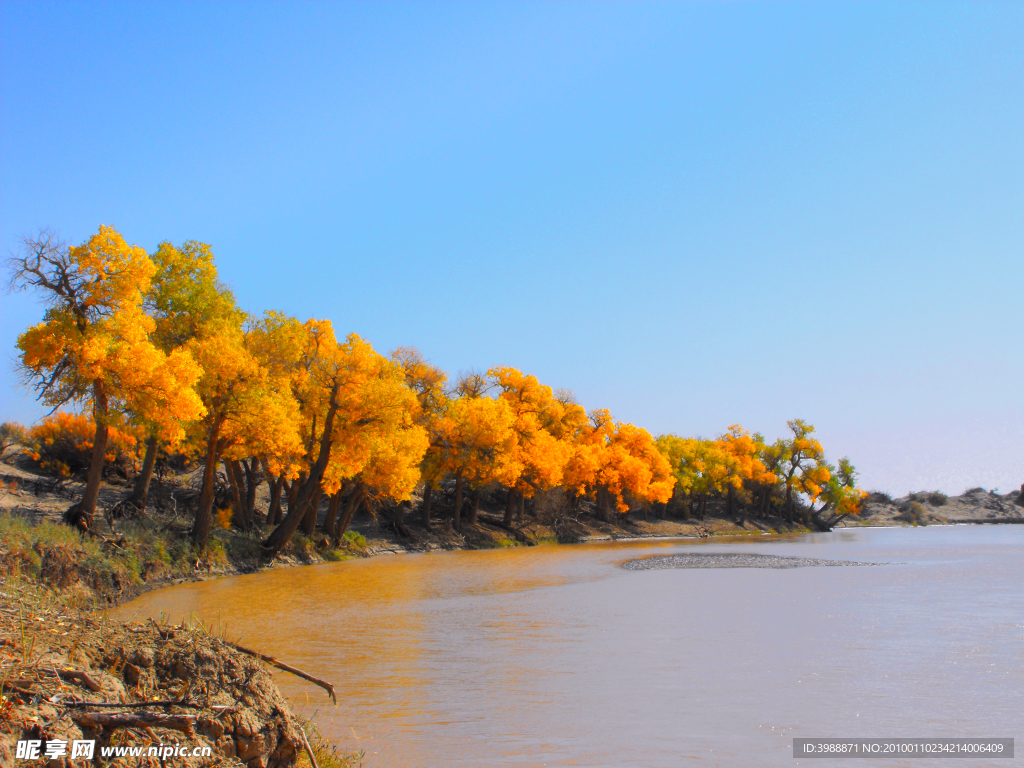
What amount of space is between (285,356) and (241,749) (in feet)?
77.5

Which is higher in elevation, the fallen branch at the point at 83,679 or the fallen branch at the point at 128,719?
the fallen branch at the point at 83,679

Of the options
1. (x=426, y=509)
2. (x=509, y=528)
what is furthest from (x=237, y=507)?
(x=509, y=528)

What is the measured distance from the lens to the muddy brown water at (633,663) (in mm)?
6789

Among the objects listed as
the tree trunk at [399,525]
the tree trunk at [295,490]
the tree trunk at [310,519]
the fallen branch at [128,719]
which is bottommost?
the tree trunk at [399,525]

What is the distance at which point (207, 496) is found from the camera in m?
23.2

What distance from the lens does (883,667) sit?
32.1ft

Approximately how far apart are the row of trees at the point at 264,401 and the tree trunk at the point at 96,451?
0.18 feet

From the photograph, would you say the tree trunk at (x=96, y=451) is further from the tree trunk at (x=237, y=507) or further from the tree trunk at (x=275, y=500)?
the tree trunk at (x=275, y=500)

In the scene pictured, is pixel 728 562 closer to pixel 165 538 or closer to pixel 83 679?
pixel 165 538

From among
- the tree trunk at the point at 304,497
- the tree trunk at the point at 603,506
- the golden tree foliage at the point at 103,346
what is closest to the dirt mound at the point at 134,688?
the golden tree foliage at the point at 103,346

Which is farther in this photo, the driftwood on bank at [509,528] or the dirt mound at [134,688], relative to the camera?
the driftwood on bank at [509,528]

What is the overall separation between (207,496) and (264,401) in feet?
13.2

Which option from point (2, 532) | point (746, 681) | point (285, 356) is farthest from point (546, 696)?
point (285, 356)

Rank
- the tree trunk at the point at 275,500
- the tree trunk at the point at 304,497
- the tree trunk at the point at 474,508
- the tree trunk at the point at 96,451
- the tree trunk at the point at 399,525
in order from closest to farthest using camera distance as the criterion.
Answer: the tree trunk at the point at 96,451
the tree trunk at the point at 304,497
the tree trunk at the point at 275,500
the tree trunk at the point at 399,525
the tree trunk at the point at 474,508
